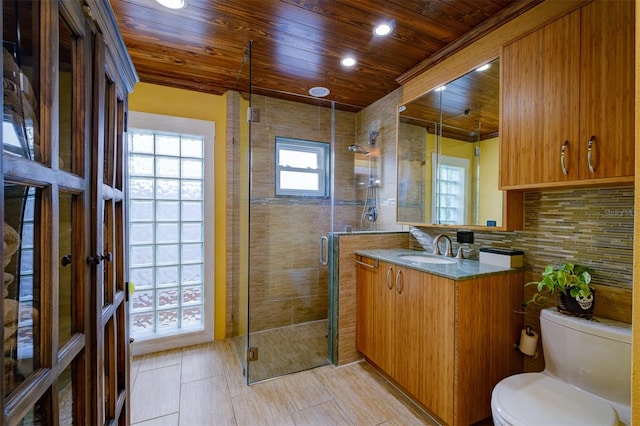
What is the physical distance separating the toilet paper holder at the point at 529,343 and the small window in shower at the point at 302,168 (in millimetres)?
1951

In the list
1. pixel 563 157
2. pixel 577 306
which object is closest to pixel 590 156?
pixel 563 157

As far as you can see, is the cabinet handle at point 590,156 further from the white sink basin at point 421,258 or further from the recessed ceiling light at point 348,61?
the recessed ceiling light at point 348,61

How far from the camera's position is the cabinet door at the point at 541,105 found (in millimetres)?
1316

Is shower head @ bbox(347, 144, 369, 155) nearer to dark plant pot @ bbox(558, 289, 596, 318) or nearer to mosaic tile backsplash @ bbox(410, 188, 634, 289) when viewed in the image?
mosaic tile backsplash @ bbox(410, 188, 634, 289)

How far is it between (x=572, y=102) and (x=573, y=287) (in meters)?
0.93

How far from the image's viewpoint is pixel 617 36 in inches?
45.9

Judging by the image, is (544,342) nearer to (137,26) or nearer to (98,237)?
(98,237)

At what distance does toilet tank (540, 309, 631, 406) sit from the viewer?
1.23 m

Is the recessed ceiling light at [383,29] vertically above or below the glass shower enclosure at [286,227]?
above

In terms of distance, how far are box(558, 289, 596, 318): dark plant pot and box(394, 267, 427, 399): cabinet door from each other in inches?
27.8

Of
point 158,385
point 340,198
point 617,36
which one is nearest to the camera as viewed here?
point 617,36

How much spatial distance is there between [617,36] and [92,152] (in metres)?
2.06

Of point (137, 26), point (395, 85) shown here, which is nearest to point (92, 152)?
point (137, 26)

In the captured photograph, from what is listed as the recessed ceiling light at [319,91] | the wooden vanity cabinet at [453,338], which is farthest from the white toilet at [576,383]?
the recessed ceiling light at [319,91]
